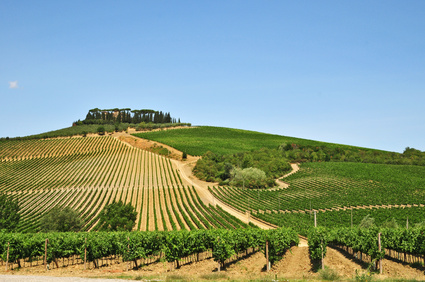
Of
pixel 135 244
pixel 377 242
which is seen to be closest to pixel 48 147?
pixel 135 244

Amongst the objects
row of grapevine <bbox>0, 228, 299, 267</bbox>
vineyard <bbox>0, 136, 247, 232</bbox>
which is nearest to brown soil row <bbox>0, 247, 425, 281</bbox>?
row of grapevine <bbox>0, 228, 299, 267</bbox>

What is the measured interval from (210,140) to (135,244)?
133908mm

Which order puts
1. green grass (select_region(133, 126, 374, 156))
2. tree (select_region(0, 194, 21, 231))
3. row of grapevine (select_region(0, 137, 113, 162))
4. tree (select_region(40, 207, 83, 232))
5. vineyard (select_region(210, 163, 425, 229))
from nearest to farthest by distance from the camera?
1. tree (select_region(40, 207, 83, 232))
2. tree (select_region(0, 194, 21, 231))
3. vineyard (select_region(210, 163, 425, 229))
4. row of grapevine (select_region(0, 137, 113, 162))
5. green grass (select_region(133, 126, 374, 156))

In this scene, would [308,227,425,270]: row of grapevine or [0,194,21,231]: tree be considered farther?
[0,194,21,231]: tree

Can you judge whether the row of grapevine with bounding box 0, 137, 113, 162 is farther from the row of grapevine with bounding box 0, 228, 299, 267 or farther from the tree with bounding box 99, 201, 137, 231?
the row of grapevine with bounding box 0, 228, 299, 267

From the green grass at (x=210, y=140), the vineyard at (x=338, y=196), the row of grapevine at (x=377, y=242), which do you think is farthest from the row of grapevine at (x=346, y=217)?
the green grass at (x=210, y=140)

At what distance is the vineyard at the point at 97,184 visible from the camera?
6225cm

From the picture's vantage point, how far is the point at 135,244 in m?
30.8

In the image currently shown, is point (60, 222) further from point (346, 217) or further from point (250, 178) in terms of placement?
point (250, 178)

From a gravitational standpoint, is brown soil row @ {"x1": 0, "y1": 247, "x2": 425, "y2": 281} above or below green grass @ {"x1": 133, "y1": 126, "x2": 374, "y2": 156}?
below

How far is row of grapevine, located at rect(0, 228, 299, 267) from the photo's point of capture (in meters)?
30.7

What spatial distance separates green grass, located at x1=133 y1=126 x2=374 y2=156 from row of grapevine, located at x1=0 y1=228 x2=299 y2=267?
326 feet

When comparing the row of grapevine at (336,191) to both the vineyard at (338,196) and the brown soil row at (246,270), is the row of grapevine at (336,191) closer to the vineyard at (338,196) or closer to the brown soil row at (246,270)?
the vineyard at (338,196)

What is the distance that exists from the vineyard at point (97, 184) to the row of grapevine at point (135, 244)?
1898 cm
